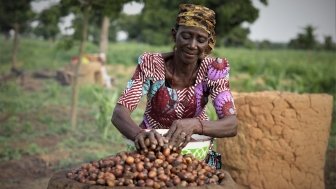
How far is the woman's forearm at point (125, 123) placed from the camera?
2.81 m

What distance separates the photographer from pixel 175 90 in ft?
10.7

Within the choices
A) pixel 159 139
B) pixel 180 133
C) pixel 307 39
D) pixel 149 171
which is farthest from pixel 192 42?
pixel 307 39

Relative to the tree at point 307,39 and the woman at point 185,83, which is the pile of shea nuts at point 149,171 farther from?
the tree at point 307,39

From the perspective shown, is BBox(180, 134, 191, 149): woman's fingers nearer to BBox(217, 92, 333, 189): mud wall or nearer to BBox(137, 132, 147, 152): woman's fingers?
BBox(137, 132, 147, 152): woman's fingers

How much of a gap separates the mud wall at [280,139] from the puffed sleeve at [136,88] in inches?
79.7

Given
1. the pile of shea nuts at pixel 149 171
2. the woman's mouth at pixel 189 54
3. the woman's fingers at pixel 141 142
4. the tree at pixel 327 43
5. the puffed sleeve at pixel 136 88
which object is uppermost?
the tree at pixel 327 43

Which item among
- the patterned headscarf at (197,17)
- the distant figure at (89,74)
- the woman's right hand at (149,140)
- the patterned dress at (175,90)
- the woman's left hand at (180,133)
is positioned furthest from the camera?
the distant figure at (89,74)

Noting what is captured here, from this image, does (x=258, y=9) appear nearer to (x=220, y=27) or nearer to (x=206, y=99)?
(x=220, y=27)

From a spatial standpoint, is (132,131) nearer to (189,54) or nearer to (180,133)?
(180,133)

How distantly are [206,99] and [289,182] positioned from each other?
6.72 ft

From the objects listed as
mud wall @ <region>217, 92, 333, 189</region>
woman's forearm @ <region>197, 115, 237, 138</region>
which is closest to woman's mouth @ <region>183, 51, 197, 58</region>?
woman's forearm @ <region>197, 115, 237, 138</region>

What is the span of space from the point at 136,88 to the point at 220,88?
519 millimetres

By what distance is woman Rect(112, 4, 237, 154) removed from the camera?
3033 millimetres

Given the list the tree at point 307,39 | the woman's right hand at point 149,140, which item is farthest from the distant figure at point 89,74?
the tree at point 307,39
